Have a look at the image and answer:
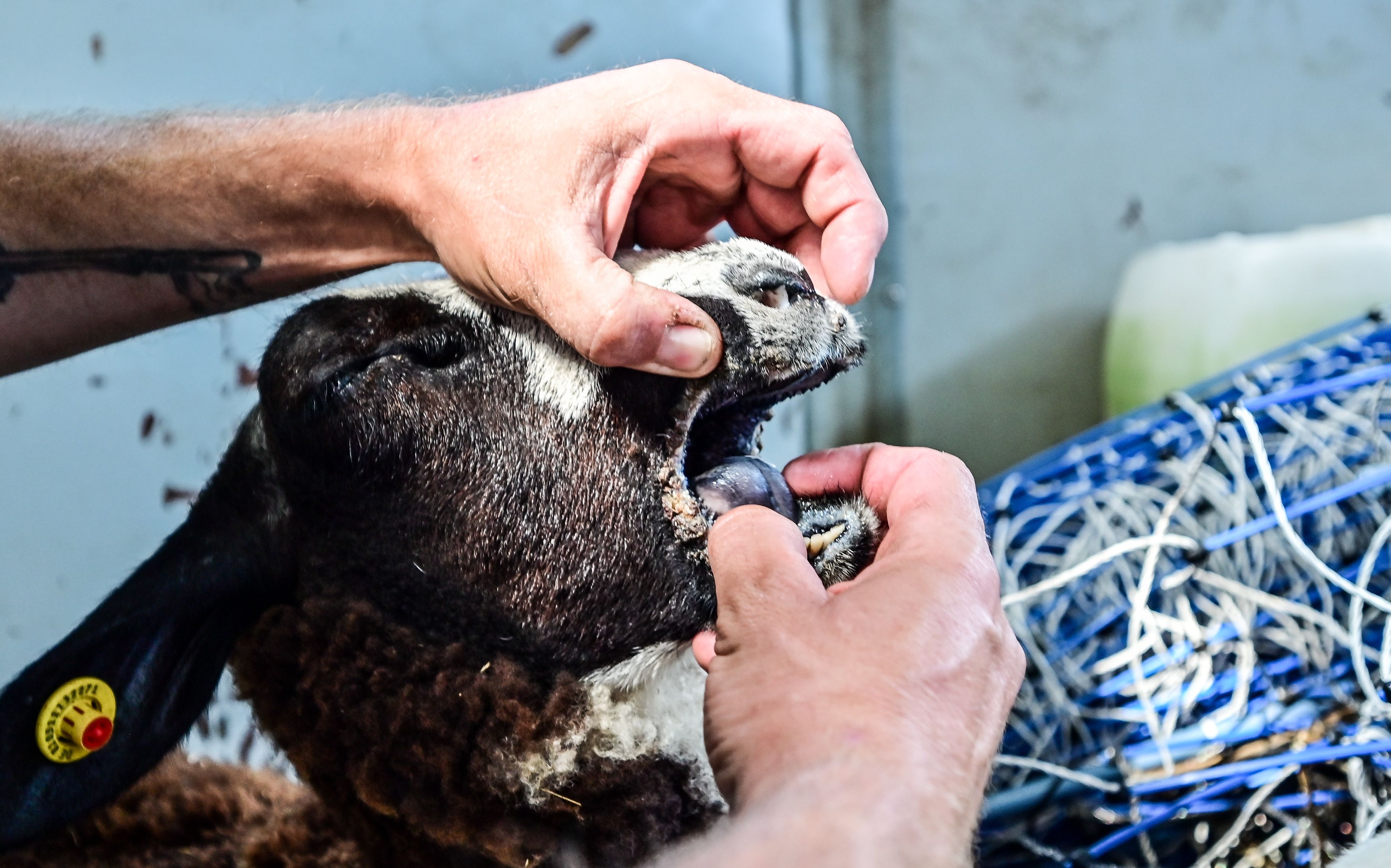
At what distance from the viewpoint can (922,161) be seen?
201cm

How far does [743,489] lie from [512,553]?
21cm

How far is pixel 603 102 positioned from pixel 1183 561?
0.99 meters

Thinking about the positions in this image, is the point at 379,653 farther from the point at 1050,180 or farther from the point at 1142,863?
the point at 1050,180

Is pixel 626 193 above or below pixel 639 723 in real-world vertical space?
above

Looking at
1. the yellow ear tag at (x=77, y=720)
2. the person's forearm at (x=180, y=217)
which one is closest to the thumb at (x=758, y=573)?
the person's forearm at (x=180, y=217)

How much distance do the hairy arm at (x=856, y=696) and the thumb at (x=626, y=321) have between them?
0.46ft

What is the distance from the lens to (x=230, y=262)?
102 centimetres

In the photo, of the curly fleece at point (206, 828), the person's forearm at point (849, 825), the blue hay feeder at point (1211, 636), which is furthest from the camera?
the blue hay feeder at point (1211, 636)

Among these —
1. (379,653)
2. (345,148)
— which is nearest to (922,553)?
(379,653)

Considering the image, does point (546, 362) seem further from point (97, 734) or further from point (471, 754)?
point (97, 734)

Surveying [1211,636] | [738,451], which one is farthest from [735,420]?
[1211,636]

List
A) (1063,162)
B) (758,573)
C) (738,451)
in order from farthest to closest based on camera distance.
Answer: (1063,162) → (738,451) → (758,573)

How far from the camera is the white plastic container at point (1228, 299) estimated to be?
1927 mm

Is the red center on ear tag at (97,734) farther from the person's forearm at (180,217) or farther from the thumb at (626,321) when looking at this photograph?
the thumb at (626,321)
